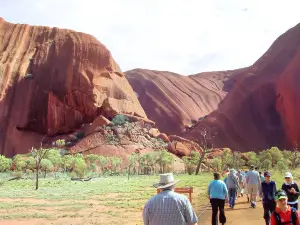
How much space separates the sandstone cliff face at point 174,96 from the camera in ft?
401

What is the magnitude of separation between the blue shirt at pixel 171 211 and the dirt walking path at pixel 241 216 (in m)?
8.05

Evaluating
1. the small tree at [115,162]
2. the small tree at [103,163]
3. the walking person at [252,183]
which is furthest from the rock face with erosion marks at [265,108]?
the walking person at [252,183]

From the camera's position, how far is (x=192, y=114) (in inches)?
4995

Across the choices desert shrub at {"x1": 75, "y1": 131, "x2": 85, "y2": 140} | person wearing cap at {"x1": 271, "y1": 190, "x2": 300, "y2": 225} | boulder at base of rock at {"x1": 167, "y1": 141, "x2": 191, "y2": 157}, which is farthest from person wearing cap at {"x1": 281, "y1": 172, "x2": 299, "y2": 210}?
desert shrub at {"x1": 75, "y1": 131, "x2": 85, "y2": 140}

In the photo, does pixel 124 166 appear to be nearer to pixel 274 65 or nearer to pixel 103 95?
pixel 103 95

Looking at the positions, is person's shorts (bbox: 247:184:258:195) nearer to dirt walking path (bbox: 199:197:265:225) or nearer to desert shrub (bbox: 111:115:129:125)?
dirt walking path (bbox: 199:197:265:225)

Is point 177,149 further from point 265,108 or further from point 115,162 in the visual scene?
point 265,108

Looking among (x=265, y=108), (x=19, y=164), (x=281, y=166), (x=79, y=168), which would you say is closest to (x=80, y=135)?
(x=19, y=164)

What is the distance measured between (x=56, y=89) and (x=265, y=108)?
159 ft

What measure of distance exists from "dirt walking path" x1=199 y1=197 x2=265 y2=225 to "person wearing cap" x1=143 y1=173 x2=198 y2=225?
8039 millimetres

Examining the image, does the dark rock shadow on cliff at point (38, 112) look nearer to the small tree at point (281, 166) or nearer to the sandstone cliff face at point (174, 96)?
the sandstone cliff face at point (174, 96)

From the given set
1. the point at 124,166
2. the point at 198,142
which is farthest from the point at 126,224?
the point at 198,142

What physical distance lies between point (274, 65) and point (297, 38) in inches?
320

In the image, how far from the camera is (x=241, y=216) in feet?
46.8
